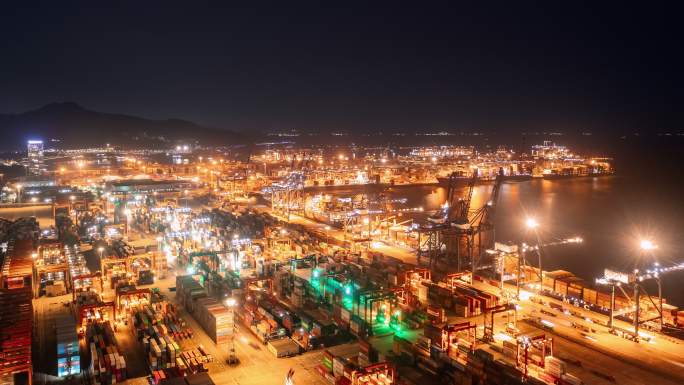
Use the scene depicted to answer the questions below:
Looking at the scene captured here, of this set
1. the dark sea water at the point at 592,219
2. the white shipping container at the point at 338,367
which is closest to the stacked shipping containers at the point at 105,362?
the white shipping container at the point at 338,367

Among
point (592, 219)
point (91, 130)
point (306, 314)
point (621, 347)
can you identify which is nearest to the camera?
point (621, 347)

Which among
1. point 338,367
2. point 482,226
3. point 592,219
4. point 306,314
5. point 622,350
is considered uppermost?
point 482,226

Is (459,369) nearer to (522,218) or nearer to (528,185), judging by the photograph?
(522,218)

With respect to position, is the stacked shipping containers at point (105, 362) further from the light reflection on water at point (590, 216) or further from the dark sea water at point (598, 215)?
the light reflection on water at point (590, 216)

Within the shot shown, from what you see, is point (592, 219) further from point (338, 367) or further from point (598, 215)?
point (338, 367)

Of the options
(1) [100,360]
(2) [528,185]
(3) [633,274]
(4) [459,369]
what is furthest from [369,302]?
(2) [528,185]

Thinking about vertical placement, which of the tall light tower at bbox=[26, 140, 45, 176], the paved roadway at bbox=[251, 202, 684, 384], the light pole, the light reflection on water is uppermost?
the tall light tower at bbox=[26, 140, 45, 176]

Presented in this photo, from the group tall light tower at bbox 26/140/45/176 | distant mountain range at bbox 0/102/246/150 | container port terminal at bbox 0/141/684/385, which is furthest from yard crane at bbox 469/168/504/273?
distant mountain range at bbox 0/102/246/150

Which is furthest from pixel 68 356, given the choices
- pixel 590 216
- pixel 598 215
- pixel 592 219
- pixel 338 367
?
pixel 598 215

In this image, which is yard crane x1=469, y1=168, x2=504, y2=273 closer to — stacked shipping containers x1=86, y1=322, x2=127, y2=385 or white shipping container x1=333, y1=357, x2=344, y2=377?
white shipping container x1=333, y1=357, x2=344, y2=377

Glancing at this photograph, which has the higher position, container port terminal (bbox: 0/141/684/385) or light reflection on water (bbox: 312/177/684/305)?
container port terminal (bbox: 0/141/684/385)
